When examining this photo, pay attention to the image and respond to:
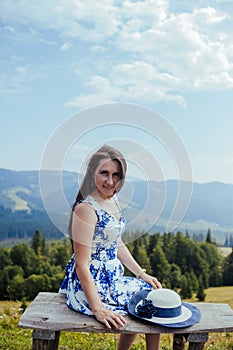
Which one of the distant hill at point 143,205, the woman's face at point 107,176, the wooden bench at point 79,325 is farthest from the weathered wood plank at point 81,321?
the woman's face at point 107,176

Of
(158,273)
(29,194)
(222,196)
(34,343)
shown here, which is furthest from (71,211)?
(29,194)

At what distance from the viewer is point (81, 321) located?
8.66 ft

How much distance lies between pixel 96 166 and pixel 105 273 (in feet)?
2.19

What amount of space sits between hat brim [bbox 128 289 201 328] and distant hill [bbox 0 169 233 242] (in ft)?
1.52

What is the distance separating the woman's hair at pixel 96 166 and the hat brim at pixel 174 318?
0.69 m

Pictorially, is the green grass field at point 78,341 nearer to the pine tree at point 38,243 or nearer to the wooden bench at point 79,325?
the wooden bench at point 79,325

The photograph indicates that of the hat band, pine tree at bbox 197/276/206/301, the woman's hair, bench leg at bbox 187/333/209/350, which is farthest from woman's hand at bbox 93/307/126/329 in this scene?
pine tree at bbox 197/276/206/301

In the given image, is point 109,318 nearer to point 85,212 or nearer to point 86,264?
point 86,264

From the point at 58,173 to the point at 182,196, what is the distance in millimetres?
801

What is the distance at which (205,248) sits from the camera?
13.9 meters

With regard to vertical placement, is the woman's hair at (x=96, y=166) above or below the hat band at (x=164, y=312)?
above

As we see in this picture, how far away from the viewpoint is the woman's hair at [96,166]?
2.72 meters

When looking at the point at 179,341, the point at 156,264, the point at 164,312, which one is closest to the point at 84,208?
the point at 164,312

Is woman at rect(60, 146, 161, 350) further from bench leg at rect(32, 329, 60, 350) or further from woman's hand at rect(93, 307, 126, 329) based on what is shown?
bench leg at rect(32, 329, 60, 350)
